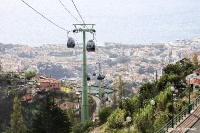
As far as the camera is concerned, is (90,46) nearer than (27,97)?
Yes

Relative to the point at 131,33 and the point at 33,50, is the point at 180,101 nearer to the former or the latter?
the point at 33,50

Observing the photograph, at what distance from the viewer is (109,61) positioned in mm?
128000

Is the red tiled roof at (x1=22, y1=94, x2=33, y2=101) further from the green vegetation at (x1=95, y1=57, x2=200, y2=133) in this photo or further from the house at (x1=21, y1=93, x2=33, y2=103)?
the green vegetation at (x1=95, y1=57, x2=200, y2=133)

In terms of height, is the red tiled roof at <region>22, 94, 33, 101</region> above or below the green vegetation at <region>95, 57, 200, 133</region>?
below

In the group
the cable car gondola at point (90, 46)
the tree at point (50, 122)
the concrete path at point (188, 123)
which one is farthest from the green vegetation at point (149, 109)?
the cable car gondola at point (90, 46)

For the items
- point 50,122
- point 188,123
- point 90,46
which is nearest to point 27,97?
point 50,122

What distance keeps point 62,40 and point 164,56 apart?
70103 millimetres

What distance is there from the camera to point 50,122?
1539cm

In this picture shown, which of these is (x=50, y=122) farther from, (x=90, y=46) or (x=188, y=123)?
(x=188, y=123)

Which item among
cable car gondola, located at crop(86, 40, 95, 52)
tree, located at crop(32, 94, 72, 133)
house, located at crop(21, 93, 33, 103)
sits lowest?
house, located at crop(21, 93, 33, 103)

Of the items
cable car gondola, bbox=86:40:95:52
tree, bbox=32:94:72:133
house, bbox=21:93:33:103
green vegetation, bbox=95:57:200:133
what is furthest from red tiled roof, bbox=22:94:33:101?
cable car gondola, bbox=86:40:95:52

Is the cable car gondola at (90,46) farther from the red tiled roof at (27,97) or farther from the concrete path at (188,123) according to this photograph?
the red tiled roof at (27,97)

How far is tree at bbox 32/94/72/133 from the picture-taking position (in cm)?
1521

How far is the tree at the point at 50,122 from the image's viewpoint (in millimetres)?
15212
